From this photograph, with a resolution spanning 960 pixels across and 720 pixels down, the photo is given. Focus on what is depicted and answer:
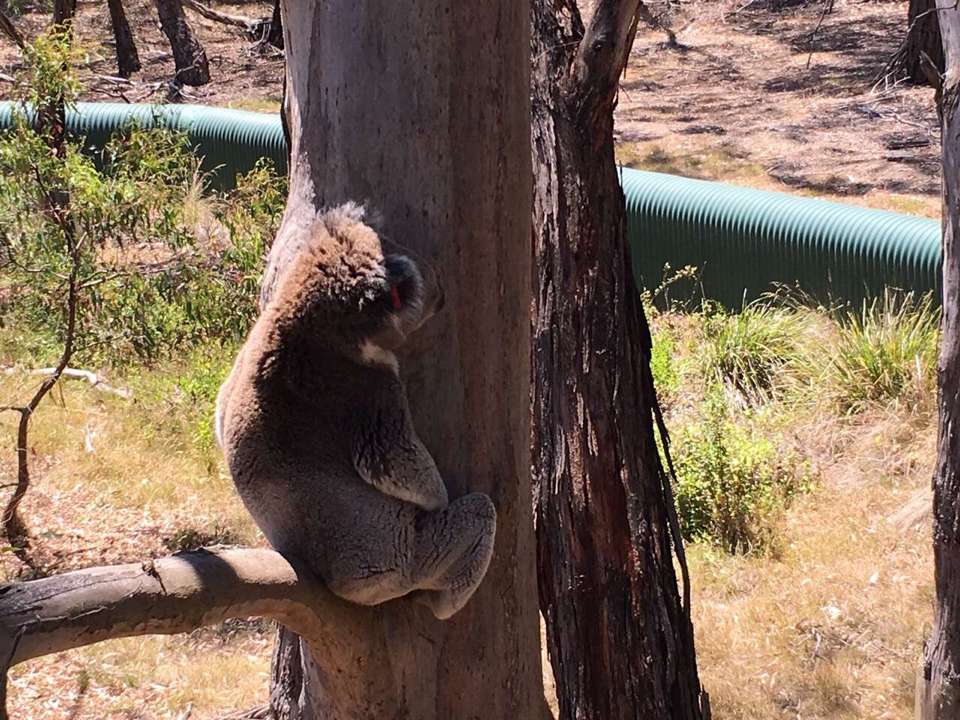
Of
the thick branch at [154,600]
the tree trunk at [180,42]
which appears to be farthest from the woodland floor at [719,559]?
the tree trunk at [180,42]

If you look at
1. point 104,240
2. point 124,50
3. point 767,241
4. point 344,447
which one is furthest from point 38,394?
point 124,50

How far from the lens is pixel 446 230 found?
206 centimetres

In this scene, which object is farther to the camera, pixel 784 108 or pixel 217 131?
pixel 784 108

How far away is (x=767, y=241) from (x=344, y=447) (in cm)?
748

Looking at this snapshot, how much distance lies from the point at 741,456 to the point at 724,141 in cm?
780

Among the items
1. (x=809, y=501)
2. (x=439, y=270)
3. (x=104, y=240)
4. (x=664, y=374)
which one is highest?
(x=439, y=270)

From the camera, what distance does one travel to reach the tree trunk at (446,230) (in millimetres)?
1999

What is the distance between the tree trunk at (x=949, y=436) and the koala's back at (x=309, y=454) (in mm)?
2471

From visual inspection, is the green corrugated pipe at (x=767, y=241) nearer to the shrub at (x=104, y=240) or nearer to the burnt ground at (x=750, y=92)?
the shrub at (x=104, y=240)

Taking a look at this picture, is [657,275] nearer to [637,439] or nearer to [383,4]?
[637,439]

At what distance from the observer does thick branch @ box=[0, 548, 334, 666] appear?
61.7 inches

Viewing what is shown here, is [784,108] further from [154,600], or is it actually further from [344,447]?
[154,600]

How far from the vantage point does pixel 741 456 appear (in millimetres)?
6570

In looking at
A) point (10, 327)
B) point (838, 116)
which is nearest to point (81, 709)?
point (10, 327)
